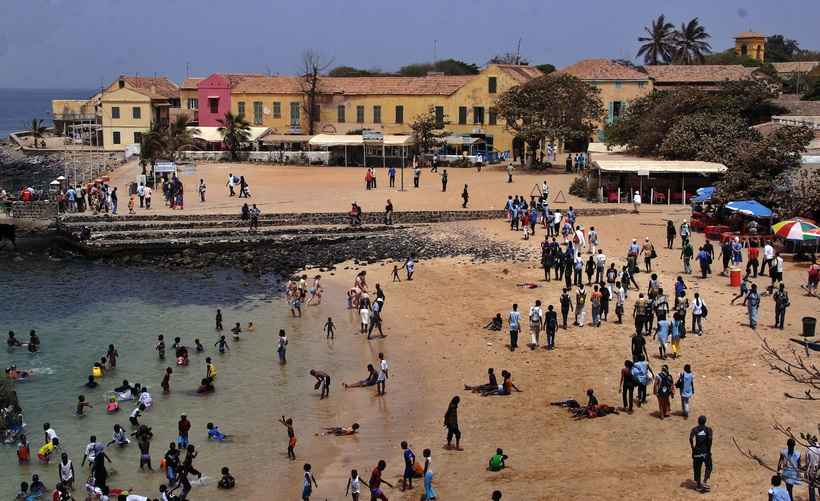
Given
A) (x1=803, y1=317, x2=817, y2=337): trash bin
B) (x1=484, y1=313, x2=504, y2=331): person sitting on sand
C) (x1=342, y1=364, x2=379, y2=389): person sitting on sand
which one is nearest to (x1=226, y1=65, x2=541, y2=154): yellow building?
(x1=484, y1=313, x2=504, y2=331): person sitting on sand

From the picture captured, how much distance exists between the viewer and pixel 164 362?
2175 centimetres

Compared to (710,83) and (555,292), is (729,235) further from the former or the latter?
(710,83)

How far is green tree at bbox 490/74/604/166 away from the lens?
1877 inches

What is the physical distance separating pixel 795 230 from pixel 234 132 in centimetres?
4136

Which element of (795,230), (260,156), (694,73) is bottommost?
(795,230)

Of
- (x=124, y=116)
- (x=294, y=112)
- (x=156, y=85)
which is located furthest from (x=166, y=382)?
(x=156, y=85)

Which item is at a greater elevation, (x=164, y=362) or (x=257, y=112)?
(x=257, y=112)

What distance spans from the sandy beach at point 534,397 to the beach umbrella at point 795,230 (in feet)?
4.01

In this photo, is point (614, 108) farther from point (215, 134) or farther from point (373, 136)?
point (215, 134)

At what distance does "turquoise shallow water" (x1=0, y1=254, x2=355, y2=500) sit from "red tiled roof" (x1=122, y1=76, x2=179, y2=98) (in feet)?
147

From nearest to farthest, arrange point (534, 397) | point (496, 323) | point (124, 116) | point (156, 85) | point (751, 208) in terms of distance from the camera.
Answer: point (534, 397), point (496, 323), point (751, 208), point (124, 116), point (156, 85)

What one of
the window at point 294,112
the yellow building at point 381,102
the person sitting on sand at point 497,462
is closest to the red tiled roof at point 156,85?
the yellow building at point 381,102

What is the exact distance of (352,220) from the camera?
3706 cm

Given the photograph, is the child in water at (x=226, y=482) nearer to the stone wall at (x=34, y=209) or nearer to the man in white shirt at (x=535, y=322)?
the man in white shirt at (x=535, y=322)
